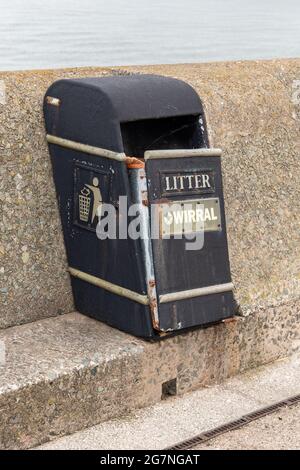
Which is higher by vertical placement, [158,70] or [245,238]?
[158,70]

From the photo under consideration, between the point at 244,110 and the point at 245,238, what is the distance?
2.65ft

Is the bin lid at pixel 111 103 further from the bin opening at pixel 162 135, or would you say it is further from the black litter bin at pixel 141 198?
the bin opening at pixel 162 135

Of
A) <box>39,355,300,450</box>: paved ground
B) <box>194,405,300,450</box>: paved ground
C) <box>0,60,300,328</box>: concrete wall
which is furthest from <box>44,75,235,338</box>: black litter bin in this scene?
A: <box>194,405,300,450</box>: paved ground

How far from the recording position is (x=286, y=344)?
6.43m

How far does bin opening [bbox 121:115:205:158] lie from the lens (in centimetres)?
602

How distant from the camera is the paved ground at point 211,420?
5316 millimetres

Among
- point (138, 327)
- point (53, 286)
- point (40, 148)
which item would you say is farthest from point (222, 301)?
point (40, 148)

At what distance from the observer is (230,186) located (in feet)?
20.6

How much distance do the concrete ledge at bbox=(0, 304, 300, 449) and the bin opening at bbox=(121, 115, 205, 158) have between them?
103 cm

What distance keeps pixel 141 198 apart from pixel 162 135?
0.75m

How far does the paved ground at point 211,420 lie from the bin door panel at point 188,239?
0.46m

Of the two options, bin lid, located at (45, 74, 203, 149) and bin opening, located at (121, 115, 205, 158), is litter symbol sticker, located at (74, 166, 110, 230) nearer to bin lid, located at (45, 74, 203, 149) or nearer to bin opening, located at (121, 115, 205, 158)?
bin lid, located at (45, 74, 203, 149)

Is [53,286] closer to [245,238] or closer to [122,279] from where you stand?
[122,279]

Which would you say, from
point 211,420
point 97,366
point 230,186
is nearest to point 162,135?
point 230,186
